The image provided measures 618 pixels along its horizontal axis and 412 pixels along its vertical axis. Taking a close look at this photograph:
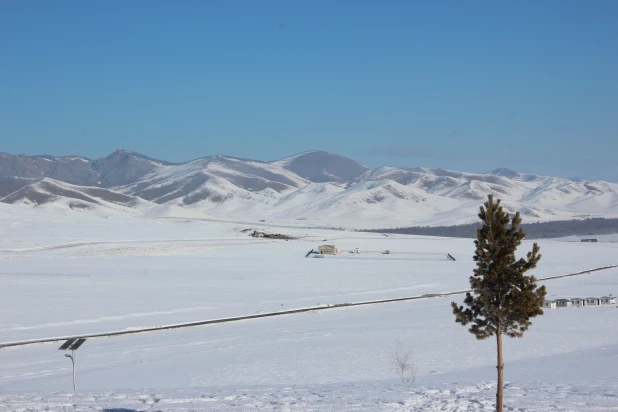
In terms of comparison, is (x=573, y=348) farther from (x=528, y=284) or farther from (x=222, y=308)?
(x=222, y=308)

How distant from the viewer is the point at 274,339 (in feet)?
96.6

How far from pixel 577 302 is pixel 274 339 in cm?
2056

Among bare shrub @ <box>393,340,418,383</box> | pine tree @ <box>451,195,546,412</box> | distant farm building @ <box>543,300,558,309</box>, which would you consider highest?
pine tree @ <box>451,195,546,412</box>

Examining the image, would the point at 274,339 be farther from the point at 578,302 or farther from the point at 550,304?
the point at 578,302

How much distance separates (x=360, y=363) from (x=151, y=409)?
1071 centimetres

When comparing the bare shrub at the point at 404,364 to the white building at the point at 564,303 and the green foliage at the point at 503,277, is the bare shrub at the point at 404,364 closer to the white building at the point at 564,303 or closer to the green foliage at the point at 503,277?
the green foliage at the point at 503,277

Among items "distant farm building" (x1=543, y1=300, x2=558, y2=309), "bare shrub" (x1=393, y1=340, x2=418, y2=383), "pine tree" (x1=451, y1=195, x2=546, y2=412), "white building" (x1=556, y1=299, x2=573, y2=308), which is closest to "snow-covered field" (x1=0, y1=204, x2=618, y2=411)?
"bare shrub" (x1=393, y1=340, x2=418, y2=383)

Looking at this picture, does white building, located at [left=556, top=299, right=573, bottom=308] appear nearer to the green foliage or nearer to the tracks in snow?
the tracks in snow

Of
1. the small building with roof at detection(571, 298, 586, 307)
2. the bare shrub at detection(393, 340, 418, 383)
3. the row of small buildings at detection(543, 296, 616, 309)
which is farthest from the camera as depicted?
the small building with roof at detection(571, 298, 586, 307)

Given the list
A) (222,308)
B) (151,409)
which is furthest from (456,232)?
(151,409)

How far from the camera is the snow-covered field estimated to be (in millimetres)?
16828

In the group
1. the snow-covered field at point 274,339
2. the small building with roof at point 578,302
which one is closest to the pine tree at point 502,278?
the snow-covered field at point 274,339

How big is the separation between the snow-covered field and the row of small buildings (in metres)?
1.44

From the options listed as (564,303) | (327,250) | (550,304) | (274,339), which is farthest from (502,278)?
(327,250)
